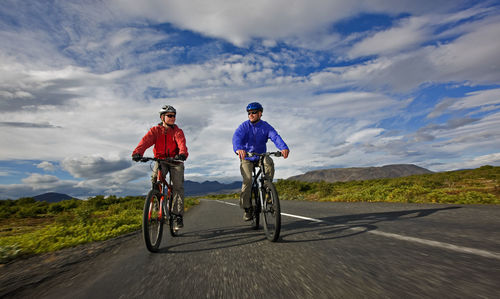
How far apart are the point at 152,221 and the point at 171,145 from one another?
5.73 ft

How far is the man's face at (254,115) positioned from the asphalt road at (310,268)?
2482 mm

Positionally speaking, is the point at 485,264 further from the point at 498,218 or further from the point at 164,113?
the point at 164,113

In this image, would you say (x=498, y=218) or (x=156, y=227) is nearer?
(x=156, y=227)

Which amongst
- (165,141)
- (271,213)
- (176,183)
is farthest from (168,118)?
(271,213)

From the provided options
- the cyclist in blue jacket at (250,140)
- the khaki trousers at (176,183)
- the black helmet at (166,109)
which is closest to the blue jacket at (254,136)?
the cyclist in blue jacket at (250,140)

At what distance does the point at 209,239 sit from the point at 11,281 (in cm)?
248

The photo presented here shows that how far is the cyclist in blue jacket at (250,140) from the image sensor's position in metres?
5.14

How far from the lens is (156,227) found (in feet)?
13.5

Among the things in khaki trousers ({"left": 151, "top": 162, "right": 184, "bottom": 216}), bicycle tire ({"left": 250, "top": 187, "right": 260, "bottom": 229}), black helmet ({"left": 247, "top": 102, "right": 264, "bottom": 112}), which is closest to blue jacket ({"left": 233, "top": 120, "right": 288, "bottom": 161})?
black helmet ({"left": 247, "top": 102, "right": 264, "bottom": 112})

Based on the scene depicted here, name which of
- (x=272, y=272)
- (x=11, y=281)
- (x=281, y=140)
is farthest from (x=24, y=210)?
(x=272, y=272)

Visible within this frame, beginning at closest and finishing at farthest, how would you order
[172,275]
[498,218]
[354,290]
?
[354,290] → [172,275] → [498,218]

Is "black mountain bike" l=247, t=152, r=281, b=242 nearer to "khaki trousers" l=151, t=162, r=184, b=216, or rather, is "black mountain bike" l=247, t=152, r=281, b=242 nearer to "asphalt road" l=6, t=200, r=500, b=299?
"asphalt road" l=6, t=200, r=500, b=299

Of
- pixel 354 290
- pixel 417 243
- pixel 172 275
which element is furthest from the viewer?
pixel 417 243

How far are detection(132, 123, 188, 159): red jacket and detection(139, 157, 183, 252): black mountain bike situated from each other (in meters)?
0.30
